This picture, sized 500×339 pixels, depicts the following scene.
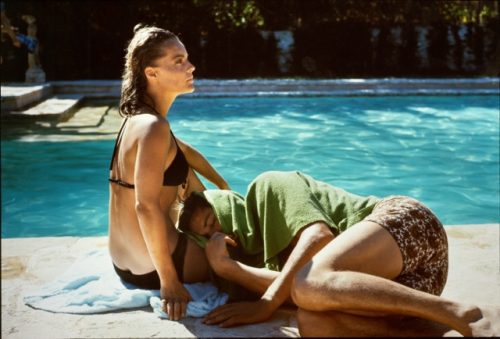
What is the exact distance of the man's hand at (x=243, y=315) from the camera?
257cm

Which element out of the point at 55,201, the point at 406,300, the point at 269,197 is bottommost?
the point at 55,201

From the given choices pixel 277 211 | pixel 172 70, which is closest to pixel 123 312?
pixel 277 211

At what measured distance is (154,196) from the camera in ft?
8.79

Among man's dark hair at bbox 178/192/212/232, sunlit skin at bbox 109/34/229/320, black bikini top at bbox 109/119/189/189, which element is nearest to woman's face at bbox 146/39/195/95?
sunlit skin at bbox 109/34/229/320

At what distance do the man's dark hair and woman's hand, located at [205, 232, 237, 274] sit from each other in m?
0.19

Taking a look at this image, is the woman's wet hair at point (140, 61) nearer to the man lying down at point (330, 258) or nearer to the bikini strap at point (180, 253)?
the man lying down at point (330, 258)

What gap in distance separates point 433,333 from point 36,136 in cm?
724

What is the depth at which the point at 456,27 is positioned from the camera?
748 inches

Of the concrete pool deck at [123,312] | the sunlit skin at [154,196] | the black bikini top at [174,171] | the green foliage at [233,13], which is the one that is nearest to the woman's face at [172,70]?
the sunlit skin at [154,196]

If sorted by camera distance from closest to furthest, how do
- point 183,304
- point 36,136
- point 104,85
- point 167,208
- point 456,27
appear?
point 183,304 < point 167,208 < point 36,136 < point 104,85 < point 456,27

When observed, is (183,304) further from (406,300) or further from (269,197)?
(406,300)

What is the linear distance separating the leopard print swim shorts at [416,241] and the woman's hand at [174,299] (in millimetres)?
865

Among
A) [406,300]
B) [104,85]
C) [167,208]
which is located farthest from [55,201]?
[104,85]

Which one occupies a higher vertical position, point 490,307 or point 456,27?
point 456,27
